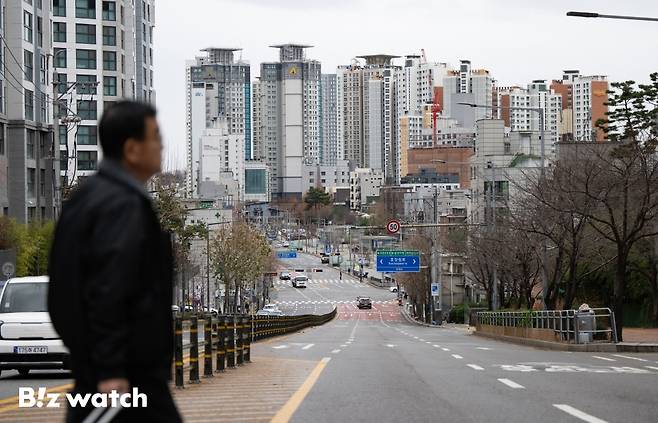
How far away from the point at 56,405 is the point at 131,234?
9.69 m

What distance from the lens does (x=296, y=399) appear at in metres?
14.2

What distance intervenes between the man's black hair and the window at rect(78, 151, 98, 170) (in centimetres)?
9003

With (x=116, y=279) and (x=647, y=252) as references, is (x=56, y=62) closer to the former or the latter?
(x=647, y=252)

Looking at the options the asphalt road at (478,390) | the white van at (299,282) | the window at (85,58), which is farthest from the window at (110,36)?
the white van at (299,282)

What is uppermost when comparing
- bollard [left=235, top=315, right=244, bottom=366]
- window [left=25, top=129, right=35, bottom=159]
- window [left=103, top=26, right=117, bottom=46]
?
window [left=103, top=26, right=117, bottom=46]

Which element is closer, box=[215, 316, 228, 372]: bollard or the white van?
box=[215, 316, 228, 372]: bollard

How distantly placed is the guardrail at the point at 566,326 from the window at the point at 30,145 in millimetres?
30158

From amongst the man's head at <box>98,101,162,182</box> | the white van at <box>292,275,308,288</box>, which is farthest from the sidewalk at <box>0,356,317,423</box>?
the white van at <box>292,275,308,288</box>

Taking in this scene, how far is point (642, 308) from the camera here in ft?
207

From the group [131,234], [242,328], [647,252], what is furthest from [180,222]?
[131,234]

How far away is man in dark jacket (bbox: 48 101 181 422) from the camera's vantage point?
4551 mm

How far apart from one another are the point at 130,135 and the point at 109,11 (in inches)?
3587

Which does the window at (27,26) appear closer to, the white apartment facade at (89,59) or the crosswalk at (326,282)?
the white apartment facade at (89,59)

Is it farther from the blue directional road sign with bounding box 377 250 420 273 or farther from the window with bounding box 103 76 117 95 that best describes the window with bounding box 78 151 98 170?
the blue directional road sign with bounding box 377 250 420 273
